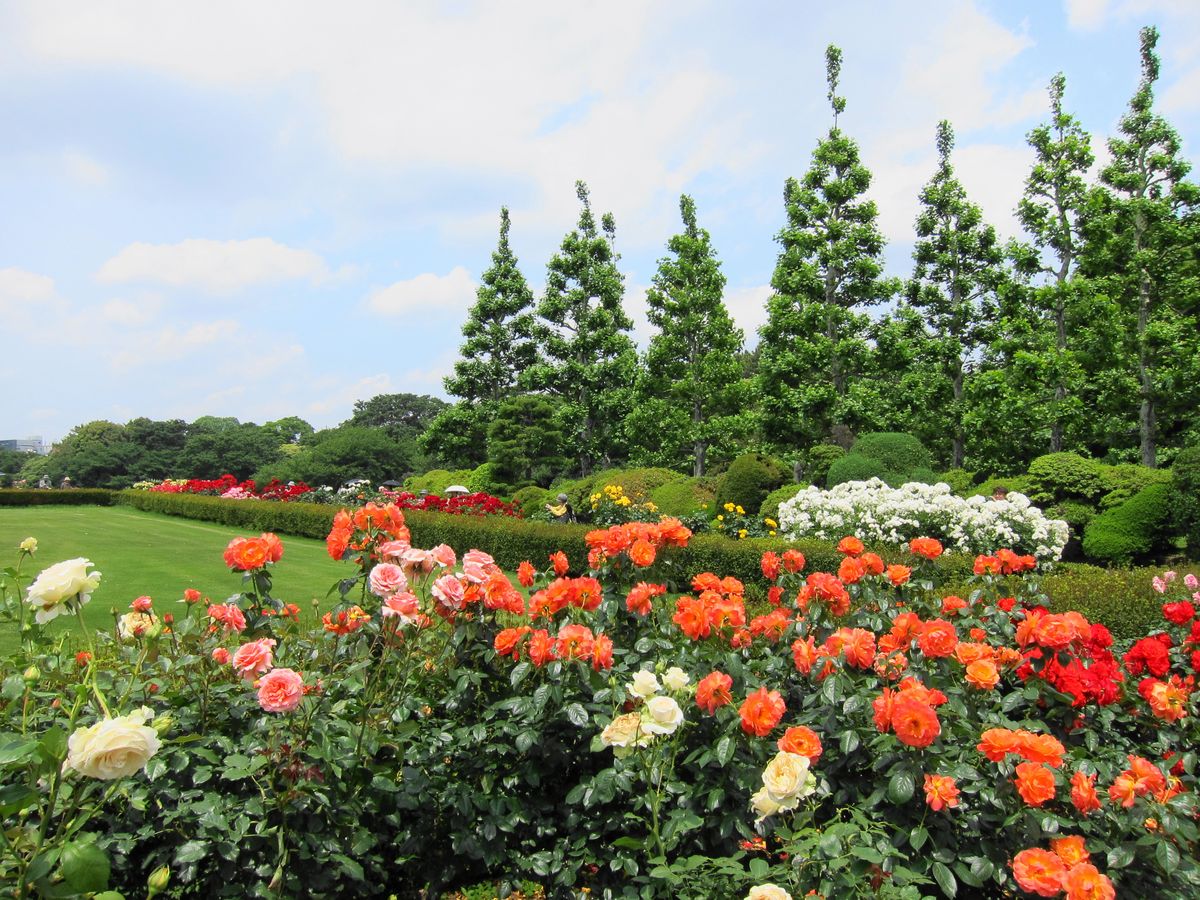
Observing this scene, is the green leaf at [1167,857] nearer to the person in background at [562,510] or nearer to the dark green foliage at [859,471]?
the dark green foliage at [859,471]

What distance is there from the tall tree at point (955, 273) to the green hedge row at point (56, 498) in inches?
920

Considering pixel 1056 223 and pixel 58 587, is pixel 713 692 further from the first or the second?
pixel 1056 223

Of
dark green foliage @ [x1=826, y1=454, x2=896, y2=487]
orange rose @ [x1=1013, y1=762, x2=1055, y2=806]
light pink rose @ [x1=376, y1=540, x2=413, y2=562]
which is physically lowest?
orange rose @ [x1=1013, y1=762, x2=1055, y2=806]

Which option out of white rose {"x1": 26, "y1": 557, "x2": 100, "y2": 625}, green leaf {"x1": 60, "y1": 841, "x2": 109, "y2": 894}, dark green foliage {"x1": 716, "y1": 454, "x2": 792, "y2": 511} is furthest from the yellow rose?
dark green foliage {"x1": 716, "y1": 454, "x2": 792, "y2": 511}

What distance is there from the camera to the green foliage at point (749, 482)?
38.1 ft

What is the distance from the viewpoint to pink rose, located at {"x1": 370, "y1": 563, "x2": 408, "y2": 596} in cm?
232

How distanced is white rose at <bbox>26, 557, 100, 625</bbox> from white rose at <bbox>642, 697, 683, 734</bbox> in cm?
149

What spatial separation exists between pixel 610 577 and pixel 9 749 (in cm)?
212

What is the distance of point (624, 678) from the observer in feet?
7.79

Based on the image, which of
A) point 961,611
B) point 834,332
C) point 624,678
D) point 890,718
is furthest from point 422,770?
point 834,332

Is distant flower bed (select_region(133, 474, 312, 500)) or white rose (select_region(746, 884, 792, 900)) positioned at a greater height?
distant flower bed (select_region(133, 474, 312, 500))

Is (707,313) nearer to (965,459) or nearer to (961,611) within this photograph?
(965,459)

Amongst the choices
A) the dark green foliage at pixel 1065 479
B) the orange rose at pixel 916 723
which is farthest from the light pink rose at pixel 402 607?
the dark green foliage at pixel 1065 479

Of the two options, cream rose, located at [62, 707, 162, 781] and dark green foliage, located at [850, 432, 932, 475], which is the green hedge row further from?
cream rose, located at [62, 707, 162, 781]
